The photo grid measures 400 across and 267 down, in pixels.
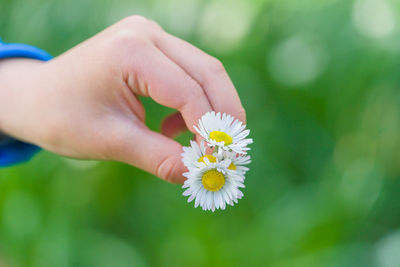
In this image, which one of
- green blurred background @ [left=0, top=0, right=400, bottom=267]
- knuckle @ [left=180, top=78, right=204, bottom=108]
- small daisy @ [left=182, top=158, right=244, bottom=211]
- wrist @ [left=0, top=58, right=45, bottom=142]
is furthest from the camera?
green blurred background @ [left=0, top=0, right=400, bottom=267]

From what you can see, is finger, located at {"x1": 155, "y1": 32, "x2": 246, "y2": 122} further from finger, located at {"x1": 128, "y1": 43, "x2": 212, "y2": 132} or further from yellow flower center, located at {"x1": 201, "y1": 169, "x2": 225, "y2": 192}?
yellow flower center, located at {"x1": 201, "y1": 169, "x2": 225, "y2": 192}

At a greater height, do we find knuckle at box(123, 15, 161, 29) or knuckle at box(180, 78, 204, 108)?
knuckle at box(123, 15, 161, 29)

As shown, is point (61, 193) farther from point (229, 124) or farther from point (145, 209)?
point (229, 124)

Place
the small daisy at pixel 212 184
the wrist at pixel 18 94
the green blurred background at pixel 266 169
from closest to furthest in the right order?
the small daisy at pixel 212 184 < the wrist at pixel 18 94 < the green blurred background at pixel 266 169

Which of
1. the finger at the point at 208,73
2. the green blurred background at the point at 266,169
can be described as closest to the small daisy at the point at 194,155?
the finger at the point at 208,73

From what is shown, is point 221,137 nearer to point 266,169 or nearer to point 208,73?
point 208,73

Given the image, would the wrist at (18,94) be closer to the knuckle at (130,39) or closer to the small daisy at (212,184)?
the knuckle at (130,39)

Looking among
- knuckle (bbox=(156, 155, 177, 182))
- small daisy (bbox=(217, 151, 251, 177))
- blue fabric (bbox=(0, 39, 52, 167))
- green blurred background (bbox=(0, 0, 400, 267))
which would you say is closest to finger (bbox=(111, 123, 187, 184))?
knuckle (bbox=(156, 155, 177, 182))

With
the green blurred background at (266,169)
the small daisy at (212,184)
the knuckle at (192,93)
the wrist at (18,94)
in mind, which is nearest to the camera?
the small daisy at (212,184)

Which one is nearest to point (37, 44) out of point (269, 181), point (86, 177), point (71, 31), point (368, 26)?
point (71, 31)
